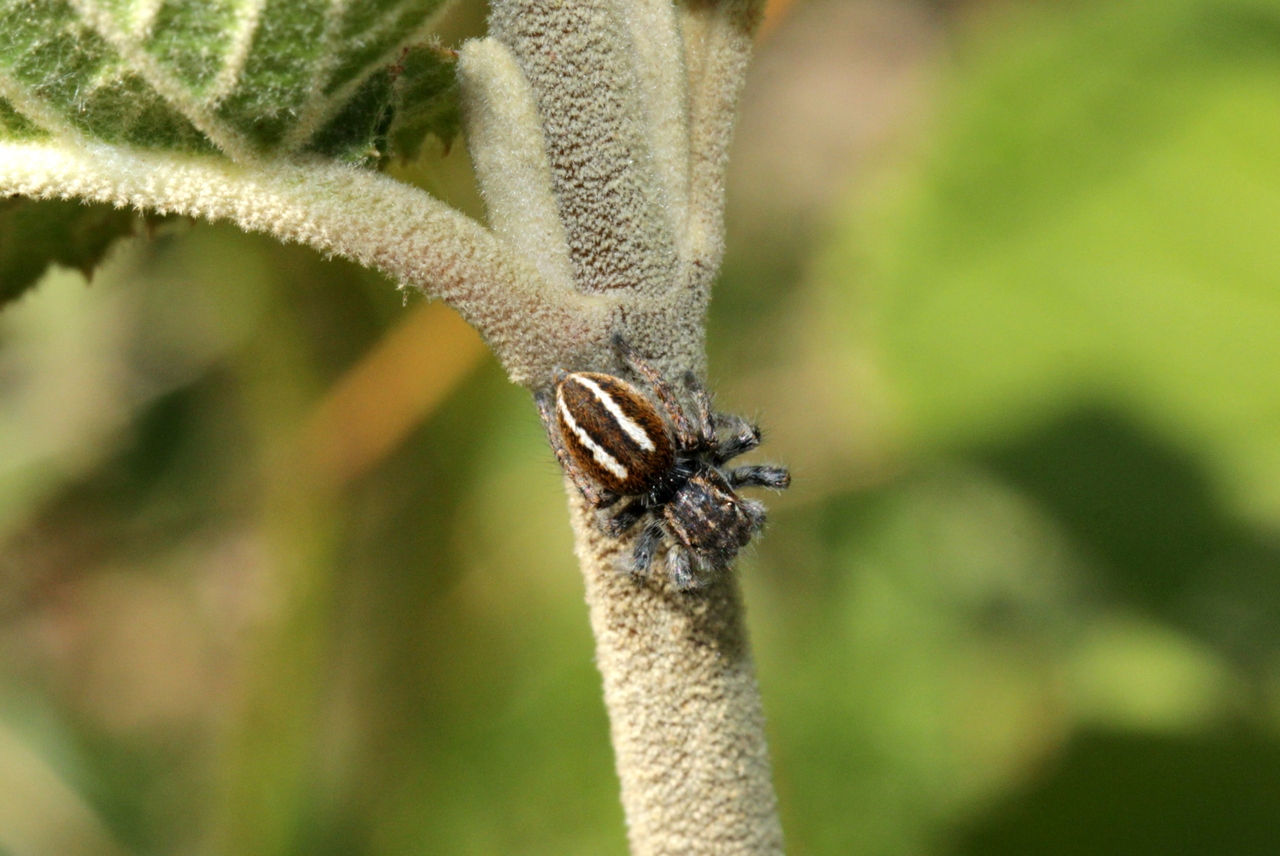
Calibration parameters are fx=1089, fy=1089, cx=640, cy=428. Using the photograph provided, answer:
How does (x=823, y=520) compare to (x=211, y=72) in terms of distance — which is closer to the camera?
(x=211, y=72)

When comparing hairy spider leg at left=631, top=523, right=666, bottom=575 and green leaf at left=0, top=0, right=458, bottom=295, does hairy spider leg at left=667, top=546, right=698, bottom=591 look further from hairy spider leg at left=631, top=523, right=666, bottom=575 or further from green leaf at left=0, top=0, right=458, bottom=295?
green leaf at left=0, top=0, right=458, bottom=295

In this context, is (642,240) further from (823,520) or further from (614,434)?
(823,520)

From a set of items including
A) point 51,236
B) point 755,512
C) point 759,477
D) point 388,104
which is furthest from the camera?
point 759,477

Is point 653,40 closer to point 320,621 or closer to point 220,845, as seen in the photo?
point 320,621

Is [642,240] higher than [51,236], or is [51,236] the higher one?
[51,236]

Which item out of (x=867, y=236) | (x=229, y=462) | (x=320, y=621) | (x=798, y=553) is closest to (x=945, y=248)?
(x=867, y=236)

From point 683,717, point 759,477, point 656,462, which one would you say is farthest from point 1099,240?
point 683,717

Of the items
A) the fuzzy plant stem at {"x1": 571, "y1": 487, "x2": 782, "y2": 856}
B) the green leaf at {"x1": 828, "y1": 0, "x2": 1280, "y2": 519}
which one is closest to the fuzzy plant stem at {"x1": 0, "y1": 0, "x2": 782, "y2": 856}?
the fuzzy plant stem at {"x1": 571, "y1": 487, "x2": 782, "y2": 856}
